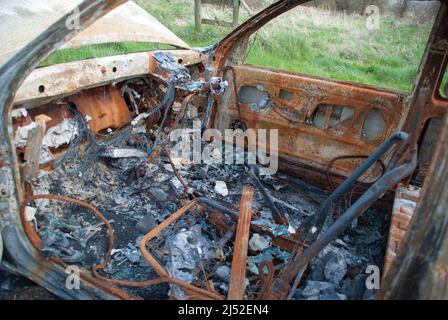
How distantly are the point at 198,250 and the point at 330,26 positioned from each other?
9253mm

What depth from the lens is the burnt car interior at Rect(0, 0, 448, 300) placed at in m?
2.10

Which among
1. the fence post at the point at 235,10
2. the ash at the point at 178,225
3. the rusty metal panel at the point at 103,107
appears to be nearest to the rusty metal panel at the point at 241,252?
the ash at the point at 178,225

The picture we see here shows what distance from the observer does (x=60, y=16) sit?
3400mm

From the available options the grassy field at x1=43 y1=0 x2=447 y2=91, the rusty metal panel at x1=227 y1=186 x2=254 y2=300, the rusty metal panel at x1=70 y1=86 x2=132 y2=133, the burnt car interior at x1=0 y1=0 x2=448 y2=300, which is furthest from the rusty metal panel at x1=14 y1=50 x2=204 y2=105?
the grassy field at x1=43 y1=0 x2=447 y2=91

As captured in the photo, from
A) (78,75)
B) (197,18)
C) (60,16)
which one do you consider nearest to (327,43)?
(197,18)

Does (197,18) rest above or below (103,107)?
above

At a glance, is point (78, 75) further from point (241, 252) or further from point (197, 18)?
point (197, 18)

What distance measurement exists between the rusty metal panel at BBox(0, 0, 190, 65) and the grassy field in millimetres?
2321

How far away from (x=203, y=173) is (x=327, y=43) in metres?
6.83

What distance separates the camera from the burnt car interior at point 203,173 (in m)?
2.10

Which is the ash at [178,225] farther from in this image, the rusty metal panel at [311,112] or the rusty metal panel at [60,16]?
the rusty metal panel at [60,16]

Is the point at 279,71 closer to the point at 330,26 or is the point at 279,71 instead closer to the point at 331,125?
the point at 331,125

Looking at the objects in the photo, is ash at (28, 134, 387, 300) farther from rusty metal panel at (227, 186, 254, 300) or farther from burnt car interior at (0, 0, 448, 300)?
rusty metal panel at (227, 186, 254, 300)

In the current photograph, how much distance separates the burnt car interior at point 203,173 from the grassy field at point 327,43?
2937mm
